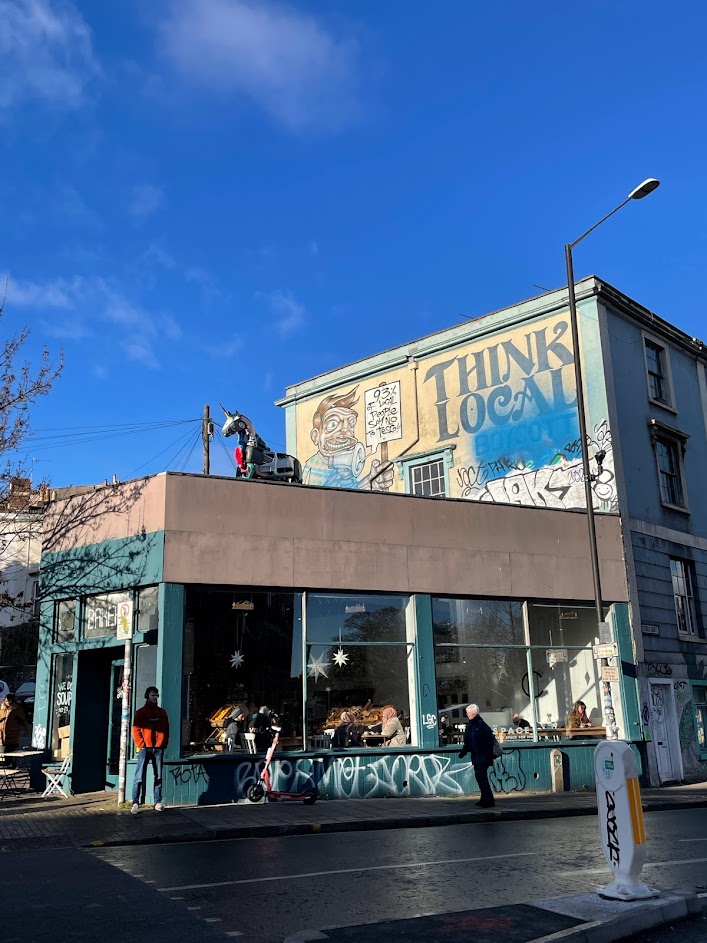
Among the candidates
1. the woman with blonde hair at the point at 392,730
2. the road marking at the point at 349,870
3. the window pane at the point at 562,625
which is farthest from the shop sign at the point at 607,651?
the road marking at the point at 349,870

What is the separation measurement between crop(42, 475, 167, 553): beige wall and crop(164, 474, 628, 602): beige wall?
1.48 ft

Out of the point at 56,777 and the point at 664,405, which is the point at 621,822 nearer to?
the point at 56,777

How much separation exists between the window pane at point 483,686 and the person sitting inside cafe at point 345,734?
182cm

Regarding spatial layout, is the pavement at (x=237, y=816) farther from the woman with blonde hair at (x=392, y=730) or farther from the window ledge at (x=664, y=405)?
the window ledge at (x=664, y=405)

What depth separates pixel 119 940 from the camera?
5.96m

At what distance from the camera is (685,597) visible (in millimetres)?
22531

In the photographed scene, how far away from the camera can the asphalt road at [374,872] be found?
680cm

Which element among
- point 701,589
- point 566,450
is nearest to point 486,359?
point 566,450

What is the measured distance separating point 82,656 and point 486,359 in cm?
1317

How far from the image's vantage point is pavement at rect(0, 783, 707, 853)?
11.3 meters

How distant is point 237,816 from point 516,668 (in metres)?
7.59

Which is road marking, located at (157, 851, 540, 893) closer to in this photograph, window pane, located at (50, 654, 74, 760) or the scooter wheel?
the scooter wheel

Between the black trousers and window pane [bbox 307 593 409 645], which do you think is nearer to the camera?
the black trousers

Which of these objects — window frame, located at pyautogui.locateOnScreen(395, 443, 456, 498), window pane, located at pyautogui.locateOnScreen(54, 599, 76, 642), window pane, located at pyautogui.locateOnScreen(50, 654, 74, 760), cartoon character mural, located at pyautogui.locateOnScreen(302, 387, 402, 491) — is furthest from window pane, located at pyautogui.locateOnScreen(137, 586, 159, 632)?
window frame, located at pyautogui.locateOnScreen(395, 443, 456, 498)
